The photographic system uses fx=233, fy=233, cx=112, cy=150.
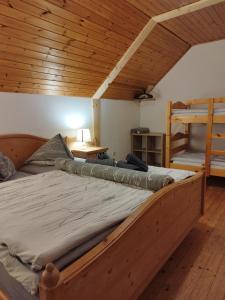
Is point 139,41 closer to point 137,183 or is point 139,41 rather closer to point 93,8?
point 93,8

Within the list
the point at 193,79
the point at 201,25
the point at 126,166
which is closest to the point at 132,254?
the point at 126,166

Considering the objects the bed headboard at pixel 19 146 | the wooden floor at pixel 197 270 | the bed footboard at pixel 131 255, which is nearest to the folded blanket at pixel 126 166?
the bed footboard at pixel 131 255

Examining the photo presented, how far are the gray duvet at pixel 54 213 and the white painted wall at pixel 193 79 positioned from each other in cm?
339

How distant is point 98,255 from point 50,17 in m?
2.39

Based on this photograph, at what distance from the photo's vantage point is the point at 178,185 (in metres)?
1.90

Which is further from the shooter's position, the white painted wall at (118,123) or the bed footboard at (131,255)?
the white painted wall at (118,123)

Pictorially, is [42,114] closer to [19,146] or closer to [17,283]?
[19,146]

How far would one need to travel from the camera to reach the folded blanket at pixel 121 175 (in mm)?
1900

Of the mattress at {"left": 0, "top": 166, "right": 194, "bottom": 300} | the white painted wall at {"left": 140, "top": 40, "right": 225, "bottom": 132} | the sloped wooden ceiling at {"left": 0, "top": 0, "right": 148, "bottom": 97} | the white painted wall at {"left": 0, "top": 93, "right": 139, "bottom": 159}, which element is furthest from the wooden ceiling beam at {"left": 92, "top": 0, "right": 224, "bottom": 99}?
the mattress at {"left": 0, "top": 166, "right": 194, "bottom": 300}

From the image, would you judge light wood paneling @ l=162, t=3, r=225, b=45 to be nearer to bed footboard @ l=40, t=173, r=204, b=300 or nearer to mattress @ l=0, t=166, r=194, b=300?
bed footboard @ l=40, t=173, r=204, b=300

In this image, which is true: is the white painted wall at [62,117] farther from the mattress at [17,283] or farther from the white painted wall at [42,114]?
the mattress at [17,283]

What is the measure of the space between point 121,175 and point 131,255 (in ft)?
2.70

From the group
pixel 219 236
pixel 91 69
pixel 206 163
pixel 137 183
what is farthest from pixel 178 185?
pixel 91 69

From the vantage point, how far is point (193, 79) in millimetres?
4656
